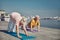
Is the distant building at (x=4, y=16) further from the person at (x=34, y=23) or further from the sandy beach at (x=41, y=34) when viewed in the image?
the person at (x=34, y=23)

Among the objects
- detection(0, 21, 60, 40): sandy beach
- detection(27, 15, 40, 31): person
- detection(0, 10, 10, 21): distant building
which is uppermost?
detection(0, 10, 10, 21): distant building

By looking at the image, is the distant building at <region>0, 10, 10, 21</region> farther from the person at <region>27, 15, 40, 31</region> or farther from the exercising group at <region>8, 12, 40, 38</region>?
the person at <region>27, 15, 40, 31</region>

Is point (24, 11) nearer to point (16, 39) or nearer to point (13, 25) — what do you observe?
point (13, 25)

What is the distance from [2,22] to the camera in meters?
2.47

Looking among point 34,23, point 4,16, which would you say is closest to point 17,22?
point 4,16

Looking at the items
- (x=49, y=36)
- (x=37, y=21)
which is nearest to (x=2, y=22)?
(x=37, y=21)

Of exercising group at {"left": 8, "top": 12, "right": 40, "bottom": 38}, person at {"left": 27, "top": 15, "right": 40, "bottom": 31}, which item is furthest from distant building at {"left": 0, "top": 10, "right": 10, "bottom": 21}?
person at {"left": 27, "top": 15, "right": 40, "bottom": 31}

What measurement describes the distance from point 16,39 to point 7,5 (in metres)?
0.48

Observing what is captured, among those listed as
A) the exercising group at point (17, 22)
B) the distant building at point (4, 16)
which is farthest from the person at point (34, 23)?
the distant building at point (4, 16)

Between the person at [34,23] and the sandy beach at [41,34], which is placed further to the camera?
the person at [34,23]

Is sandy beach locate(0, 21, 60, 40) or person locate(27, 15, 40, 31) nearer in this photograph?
sandy beach locate(0, 21, 60, 40)

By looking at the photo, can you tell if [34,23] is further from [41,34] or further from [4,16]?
[4,16]

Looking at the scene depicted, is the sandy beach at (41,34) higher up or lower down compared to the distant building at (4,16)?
lower down

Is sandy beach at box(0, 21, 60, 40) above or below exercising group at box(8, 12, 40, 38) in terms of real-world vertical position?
below
